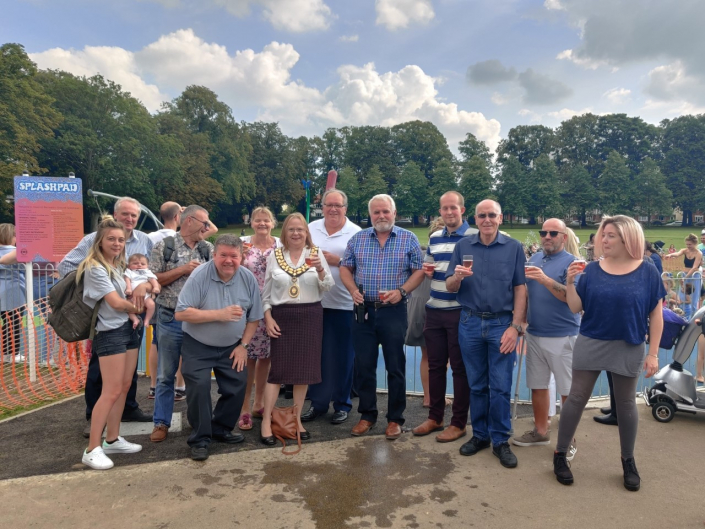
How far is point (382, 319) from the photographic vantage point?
13.6 feet

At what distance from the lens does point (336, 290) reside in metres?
4.58

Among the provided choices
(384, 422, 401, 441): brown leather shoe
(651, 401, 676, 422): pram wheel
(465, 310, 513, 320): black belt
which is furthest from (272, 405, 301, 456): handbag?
(651, 401, 676, 422): pram wheel

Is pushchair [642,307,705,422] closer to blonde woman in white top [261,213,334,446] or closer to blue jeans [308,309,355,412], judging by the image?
blue jeans [308,309,355,412]

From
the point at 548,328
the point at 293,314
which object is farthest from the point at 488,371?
the point at 293,314

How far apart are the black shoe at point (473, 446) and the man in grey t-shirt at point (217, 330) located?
1.92 metres

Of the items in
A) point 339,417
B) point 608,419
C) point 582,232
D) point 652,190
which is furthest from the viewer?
point 652,190

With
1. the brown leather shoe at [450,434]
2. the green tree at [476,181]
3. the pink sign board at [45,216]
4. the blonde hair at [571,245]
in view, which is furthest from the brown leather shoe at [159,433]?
the green tree at [476,181]

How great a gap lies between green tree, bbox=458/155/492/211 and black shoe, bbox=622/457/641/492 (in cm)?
6659

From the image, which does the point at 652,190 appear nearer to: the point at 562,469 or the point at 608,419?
the point at 608,419

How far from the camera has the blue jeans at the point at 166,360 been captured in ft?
13.5

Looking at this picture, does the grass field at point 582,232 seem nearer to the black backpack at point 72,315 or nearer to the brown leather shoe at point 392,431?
the brown leather shoe at point 392,431

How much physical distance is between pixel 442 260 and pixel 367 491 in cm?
201

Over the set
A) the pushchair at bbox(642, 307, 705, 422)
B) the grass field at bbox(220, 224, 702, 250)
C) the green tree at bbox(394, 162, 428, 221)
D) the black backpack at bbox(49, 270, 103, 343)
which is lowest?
the pushchair at bbox(642, 307, 705, 422)

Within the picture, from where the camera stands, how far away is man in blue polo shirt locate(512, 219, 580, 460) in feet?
12.5
